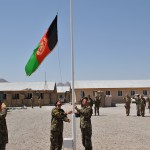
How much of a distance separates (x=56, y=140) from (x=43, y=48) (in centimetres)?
Result: 294

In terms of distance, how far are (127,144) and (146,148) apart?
1.00 metres

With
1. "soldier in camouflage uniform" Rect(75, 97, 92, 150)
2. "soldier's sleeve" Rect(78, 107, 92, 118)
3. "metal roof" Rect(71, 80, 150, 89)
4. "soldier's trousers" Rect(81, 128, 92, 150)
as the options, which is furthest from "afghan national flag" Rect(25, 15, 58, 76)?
"metal roof" Rect(71, 80, 150, 89)

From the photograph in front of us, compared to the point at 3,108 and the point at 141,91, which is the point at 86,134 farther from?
the point at 141,91

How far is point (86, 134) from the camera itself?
10.5m

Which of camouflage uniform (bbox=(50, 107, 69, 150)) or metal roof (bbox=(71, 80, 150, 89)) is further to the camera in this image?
metal roof (bbox=(71, 80, 150, 89))

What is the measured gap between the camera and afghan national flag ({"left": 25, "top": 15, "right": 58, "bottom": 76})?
10.8 m

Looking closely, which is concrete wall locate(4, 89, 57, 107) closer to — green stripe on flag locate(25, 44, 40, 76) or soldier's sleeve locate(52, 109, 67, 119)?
green stripe on flag locate(25, 44, 40, 76)

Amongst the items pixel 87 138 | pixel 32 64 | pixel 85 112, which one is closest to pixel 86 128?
pixel 87 138

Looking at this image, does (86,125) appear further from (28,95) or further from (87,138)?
(28,95)

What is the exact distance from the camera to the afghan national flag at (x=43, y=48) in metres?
10.8

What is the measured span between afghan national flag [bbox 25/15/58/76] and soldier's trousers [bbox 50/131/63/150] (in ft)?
6.95

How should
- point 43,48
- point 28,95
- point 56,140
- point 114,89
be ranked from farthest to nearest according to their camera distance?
point 114,89 < point 28,95 < point 43,48 < point 56,140

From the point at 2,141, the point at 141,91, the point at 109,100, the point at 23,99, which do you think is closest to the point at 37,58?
the point at 2,141

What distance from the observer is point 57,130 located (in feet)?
33.1
